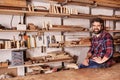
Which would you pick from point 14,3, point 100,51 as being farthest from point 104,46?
point 14,3

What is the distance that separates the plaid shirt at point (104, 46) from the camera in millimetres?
2350

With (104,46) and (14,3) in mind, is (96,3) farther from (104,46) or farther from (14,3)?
(14,3)

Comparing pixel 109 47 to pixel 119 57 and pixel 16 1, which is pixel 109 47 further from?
pixel 119 57

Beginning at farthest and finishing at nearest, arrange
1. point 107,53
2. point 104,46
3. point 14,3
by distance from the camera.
→ point 14,3 < point 104,46 < point 107,53

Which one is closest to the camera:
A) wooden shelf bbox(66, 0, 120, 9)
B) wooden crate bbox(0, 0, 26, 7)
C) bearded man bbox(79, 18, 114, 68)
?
bearded man bbox(79, 18, 114, 68)

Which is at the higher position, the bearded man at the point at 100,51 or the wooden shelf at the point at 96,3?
the wooden shelf at the point at 96,3

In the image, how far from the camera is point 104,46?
8.14ft

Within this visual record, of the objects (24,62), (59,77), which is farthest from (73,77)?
(24,62)

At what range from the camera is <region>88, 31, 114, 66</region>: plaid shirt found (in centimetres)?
235

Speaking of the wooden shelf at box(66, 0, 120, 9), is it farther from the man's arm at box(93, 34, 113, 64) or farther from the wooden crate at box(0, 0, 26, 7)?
the man's arm at box(93, 34, 113, 64)

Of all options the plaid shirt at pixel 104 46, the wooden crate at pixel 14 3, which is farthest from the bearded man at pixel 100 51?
the wooden crate at pixel 14 3

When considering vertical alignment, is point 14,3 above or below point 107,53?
above

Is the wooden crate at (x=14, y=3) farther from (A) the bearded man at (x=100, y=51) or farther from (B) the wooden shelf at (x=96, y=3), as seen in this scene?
(A) the bearded man at (x=100, y=51)

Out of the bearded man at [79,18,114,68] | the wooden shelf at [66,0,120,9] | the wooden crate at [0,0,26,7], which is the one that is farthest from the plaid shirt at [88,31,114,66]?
the wooden crate at [0,0,26,7]
